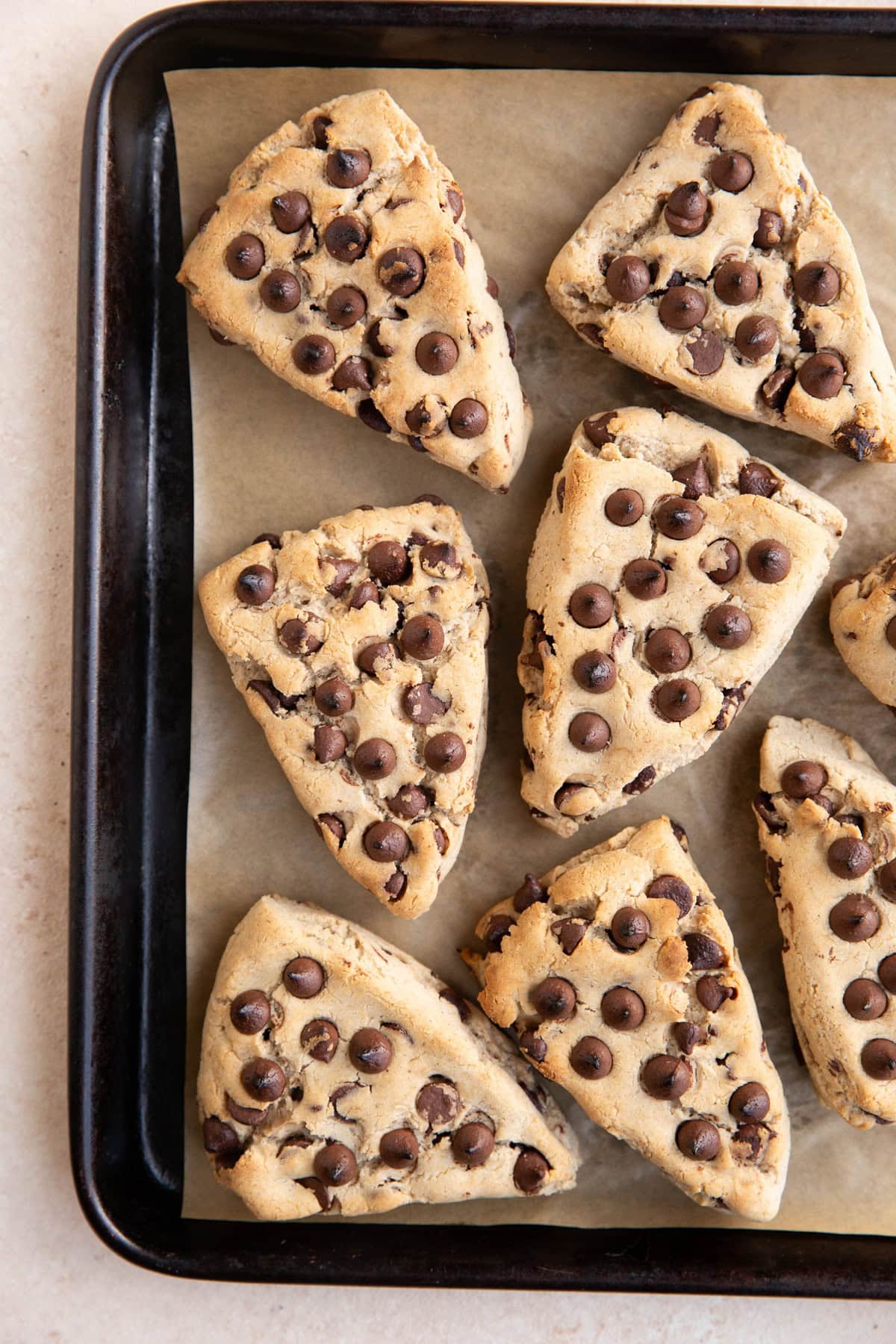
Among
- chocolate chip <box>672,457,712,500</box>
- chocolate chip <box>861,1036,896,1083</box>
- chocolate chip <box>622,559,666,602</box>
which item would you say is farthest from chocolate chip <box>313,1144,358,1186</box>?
chocolate chip <box>672,457,712,500</box>

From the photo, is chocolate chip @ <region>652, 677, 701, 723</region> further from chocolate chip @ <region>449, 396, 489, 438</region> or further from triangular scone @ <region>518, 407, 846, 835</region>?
chocolate chip @ <region>449, 396, 489, 438</region>

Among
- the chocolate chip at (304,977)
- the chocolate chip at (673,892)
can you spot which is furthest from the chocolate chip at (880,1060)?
the chocolate chip at (304,977)

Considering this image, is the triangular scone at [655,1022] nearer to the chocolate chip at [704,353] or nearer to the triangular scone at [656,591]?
the triangular scone at [656,591]

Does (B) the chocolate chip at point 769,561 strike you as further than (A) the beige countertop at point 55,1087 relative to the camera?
No

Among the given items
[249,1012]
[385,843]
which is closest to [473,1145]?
[249,1012]

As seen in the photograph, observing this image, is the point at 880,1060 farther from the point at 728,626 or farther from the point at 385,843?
the point at 385,843

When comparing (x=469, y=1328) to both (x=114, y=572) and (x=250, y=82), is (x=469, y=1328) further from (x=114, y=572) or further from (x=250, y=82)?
(x=250, y=82)
